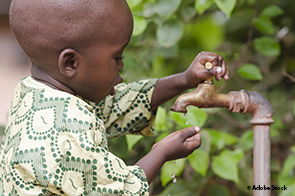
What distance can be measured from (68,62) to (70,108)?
0.09 metres

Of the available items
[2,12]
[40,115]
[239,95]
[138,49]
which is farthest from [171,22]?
[2,12]

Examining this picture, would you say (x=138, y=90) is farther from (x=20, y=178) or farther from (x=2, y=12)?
(x=2, y=12)

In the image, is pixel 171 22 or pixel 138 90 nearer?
pixel 138 90

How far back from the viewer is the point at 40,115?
65 cm

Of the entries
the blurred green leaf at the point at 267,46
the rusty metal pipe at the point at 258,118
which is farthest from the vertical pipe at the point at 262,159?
the blurred green leaf at the point at 267,46

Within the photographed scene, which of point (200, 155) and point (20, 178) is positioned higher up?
point (20, 178)

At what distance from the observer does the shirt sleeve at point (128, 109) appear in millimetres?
871

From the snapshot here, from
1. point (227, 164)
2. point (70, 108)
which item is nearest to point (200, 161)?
point (227, 164)

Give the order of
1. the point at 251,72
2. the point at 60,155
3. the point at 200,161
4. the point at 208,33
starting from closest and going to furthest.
→ the point at 60,155, the point at 200,161, the point at 251,72, the point at 208,33

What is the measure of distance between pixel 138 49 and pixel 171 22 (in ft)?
0.81

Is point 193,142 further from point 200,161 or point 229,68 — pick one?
point 229,68

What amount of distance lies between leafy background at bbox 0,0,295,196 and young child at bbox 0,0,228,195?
1.17ft

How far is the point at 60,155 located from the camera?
2.00 feet

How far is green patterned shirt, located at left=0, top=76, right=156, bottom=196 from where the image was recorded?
0.61 m
